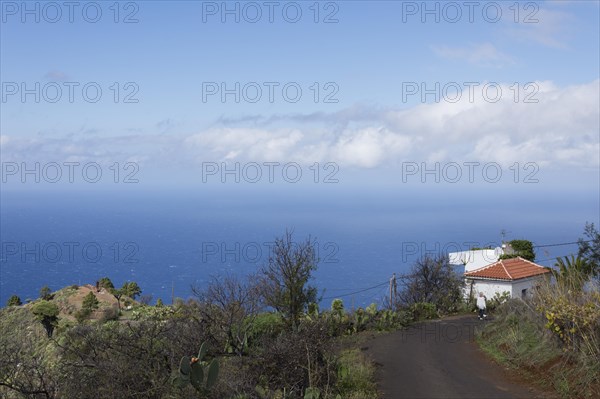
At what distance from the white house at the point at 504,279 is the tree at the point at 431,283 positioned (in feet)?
2.86

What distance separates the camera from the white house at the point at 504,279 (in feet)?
105

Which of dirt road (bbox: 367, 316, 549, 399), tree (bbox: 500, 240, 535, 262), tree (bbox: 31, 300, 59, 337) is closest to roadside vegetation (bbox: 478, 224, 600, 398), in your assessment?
dirt road (bbox: 367, 316, 549, 399)

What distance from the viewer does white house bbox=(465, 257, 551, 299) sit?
31938 mm

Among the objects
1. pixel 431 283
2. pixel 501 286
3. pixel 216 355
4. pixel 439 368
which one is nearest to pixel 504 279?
pixel 501 286

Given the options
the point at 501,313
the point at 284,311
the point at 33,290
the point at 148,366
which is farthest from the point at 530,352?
the point at 33,290

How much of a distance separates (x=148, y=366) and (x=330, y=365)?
16.5 feet

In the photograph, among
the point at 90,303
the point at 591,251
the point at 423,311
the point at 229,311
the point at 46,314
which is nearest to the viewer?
the point at 229,311

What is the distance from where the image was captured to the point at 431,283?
33594 mm

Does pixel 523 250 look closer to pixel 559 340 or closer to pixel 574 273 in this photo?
pixel 574 273

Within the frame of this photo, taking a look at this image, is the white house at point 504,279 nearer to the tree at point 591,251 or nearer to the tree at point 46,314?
the tree at point 591,251

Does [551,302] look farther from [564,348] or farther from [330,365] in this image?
[330,365]

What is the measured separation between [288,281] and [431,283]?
16.3 meters

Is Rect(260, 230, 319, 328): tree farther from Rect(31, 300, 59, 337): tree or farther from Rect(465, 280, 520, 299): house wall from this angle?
Rect(31, 300, 59, 337): tree

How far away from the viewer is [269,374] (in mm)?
12609
